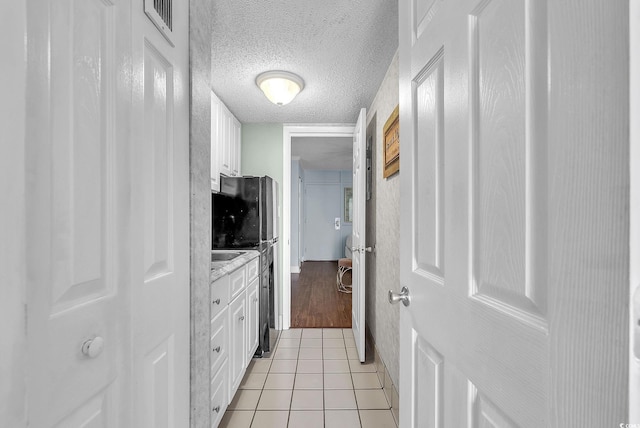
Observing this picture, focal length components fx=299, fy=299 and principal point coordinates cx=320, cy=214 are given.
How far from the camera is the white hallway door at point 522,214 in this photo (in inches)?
13.2

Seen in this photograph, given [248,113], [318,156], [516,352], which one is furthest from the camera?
[318,156]

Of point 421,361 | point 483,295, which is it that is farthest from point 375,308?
point 483,295

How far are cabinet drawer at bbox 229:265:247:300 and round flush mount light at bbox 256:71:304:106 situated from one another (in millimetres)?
1292

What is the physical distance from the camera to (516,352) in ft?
1.55

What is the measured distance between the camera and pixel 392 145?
74.4 inches

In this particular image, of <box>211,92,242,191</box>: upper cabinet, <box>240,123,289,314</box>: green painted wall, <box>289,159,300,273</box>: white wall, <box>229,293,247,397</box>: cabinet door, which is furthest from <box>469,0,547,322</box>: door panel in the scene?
<box>289,159,300,273</box>: white wall

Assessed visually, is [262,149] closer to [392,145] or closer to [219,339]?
[392,145]

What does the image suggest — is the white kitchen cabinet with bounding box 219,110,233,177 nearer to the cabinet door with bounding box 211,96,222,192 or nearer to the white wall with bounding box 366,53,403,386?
the cabinet door with bounding box 211,96,222,192

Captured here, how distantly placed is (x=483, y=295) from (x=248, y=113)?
2.88 meters

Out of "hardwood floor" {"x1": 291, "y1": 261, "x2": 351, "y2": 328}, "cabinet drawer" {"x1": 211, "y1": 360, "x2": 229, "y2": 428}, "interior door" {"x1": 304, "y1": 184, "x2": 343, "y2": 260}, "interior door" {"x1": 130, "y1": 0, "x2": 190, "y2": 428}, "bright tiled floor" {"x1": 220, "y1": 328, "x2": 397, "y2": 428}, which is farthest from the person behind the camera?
"interior door" {"x1": 304, "y1": 184, "x2": 343, "y2": 260}

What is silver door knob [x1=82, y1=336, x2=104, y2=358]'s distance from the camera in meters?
0.56

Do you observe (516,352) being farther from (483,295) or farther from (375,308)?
(375,308)

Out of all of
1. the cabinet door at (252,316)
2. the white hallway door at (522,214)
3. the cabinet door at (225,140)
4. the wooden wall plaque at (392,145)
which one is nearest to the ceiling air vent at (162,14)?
the white hallway door at (522,214)

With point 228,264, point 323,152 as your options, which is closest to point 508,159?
point 228,264
